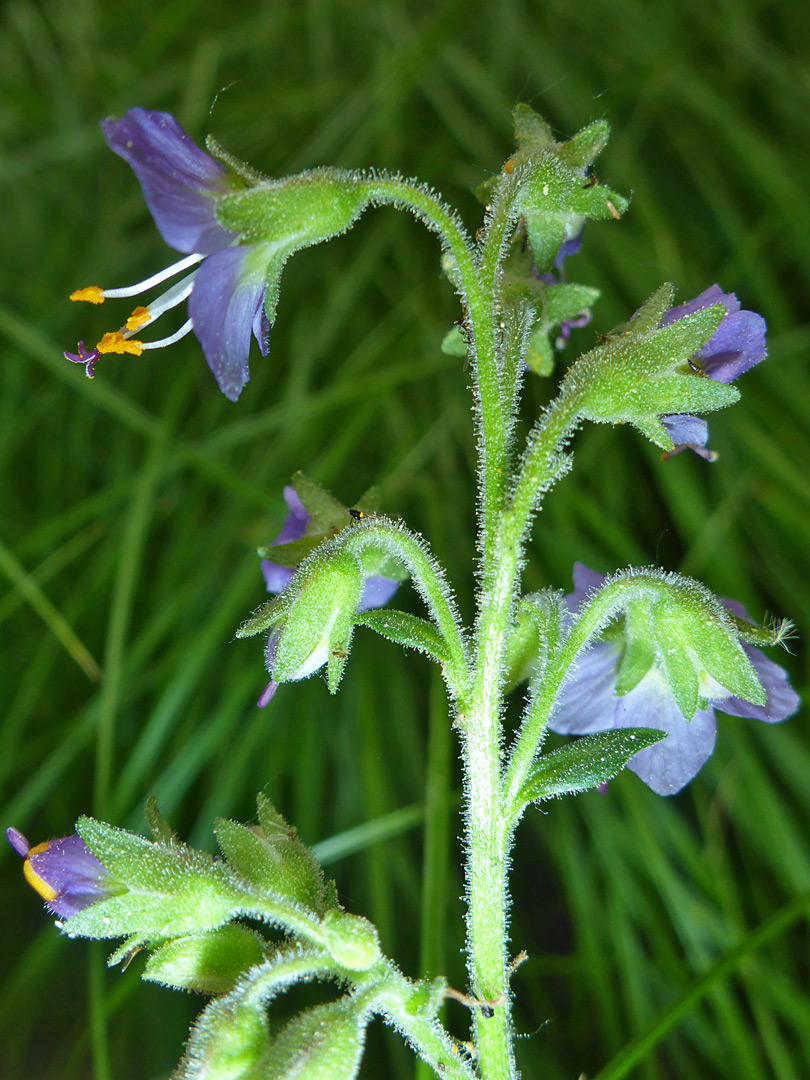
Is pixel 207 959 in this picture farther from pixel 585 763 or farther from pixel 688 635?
pixel 688 635

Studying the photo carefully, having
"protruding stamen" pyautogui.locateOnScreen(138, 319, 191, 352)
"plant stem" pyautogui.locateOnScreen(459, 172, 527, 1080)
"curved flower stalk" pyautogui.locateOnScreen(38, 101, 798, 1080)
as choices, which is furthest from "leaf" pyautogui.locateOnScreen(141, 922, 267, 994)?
"protruding stamen" pyautogui.locateOnScreen(138, 319, 191, 352)

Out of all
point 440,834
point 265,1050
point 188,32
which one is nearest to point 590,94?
point 188,32

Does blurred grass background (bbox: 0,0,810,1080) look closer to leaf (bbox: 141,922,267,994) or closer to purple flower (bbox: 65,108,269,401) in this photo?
Answer: leaf (bbox: 141,922,267,994)

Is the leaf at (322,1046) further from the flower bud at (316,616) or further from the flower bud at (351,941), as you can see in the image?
the flower bud at (316,616)

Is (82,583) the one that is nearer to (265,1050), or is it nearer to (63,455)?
(63,455)

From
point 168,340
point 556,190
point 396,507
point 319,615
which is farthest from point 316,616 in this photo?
point 396,507

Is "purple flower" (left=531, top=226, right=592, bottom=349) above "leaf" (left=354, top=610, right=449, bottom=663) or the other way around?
above
